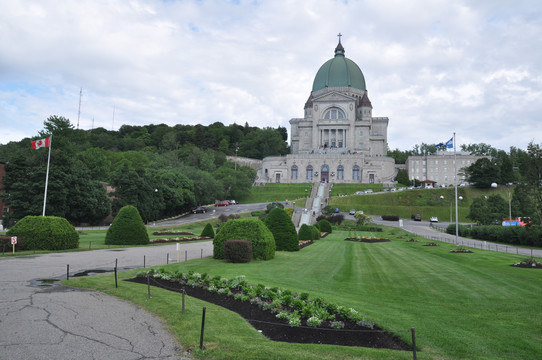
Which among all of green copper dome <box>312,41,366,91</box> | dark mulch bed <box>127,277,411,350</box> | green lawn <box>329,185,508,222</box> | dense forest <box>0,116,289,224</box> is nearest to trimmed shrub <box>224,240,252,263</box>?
dark mulch bed <box>127,277,411,350</box>

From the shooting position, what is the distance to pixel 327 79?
13362 cm

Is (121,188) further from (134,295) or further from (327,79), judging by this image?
(327,79)

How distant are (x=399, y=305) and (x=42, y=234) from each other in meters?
23.5

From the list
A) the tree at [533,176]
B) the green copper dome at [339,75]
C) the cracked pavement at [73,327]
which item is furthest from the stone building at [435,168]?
the cracked pavement at [73,327]

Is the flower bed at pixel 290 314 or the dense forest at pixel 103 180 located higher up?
the dense forest at pixel 103 180

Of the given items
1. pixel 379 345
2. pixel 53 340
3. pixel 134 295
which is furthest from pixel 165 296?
pixel 379 345

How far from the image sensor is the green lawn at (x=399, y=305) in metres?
8.02

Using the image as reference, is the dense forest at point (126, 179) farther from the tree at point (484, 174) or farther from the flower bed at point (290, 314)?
the flower bed at point (290, 314)

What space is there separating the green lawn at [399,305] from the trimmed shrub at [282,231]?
5.89m

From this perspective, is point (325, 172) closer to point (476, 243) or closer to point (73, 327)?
point (476, 243)

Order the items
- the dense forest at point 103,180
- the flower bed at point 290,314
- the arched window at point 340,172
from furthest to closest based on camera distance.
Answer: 1. the arched window at point 340,172
2. the dense forest at point 103,180
3. the flower bed at point 290,314

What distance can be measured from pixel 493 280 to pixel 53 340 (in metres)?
15.8

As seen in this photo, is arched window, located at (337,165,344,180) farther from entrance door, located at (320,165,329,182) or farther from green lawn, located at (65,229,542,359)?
green lawn, located at (65,229,542,359)

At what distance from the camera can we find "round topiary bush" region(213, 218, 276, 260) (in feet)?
72.2
